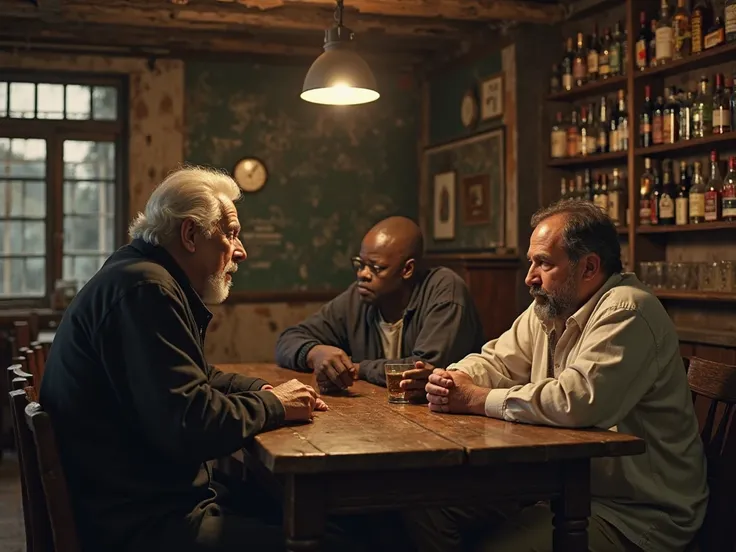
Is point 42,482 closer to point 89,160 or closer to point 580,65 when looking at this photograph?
point 580,65

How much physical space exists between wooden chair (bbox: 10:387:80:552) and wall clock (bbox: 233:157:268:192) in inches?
209

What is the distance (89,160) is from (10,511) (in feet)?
10.9

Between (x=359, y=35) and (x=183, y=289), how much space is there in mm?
4865

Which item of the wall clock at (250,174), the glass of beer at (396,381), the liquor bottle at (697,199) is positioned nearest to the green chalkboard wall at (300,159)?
the wall clock at (250,174)

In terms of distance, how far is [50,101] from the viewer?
280 inches

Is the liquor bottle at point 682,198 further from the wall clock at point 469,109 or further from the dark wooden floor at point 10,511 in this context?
the dark wooden floor at point 10,511

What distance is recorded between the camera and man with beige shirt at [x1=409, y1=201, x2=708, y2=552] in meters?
2.30

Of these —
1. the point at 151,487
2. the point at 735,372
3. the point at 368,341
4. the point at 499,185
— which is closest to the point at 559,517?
the point at 735,372

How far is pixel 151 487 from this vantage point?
7.11ft

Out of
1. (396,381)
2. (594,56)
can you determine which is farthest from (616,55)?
(396,381)

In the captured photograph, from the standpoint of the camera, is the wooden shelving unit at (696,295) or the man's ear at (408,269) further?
the wooden shelving unit at (696,295)

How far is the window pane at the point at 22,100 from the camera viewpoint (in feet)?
23.1

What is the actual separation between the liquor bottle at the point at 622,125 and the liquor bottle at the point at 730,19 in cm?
86

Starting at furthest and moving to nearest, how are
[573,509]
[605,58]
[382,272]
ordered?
[605,58] → [382,272] → [573,509]
